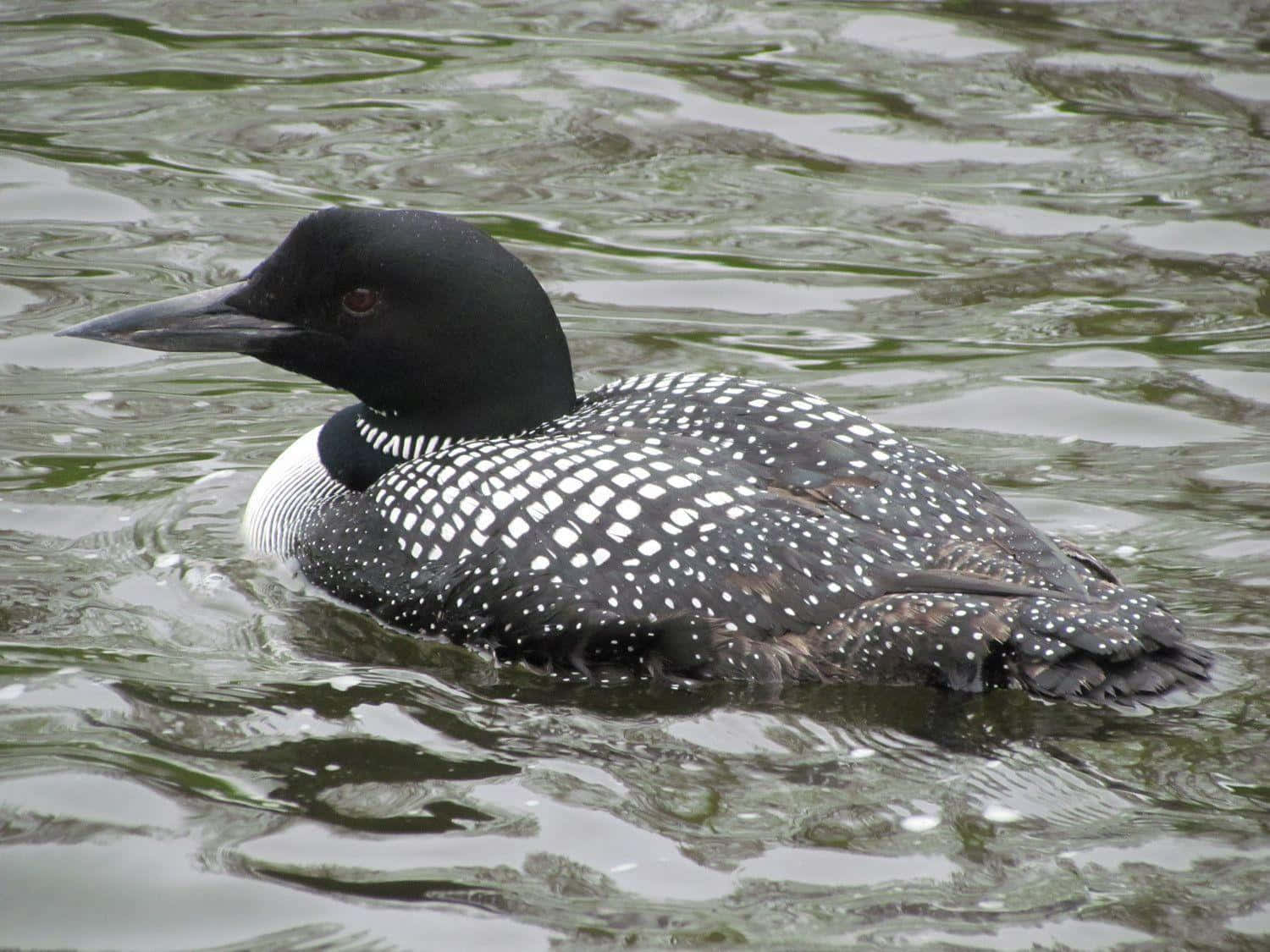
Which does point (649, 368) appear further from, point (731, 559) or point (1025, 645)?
point (1025, 645)

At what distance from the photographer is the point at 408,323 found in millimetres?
4148

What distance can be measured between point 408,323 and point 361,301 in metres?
0.13

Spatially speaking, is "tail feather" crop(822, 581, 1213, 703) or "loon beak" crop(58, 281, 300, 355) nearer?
"tail feather" crop(822, 581, 1213, 703)

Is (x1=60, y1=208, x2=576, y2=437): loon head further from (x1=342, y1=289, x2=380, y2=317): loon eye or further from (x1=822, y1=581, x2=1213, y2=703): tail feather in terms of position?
(x1=822, y1=581, x2=1213, y2=703): tail feather

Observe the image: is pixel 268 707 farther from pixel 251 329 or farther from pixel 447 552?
pixel 251 329

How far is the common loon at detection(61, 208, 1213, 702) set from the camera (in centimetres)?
364

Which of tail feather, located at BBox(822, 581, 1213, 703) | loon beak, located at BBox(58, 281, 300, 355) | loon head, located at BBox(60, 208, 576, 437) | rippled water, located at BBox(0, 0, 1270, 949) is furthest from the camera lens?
loon beak, located at BBox(58, 281, 300, 355)

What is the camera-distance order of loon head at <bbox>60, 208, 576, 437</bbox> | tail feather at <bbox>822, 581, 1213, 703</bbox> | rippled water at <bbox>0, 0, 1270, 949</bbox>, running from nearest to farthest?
rippled water at <bbox>0, 0, 1270, 949</bbox>, tail feather at <bbox>822, 581, 1213, 703</bbox>, loon head at <bbox>60, 208, 576, 437</bbox>

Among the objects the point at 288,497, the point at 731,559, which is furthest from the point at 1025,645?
the point at 288,497

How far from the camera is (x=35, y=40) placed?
816 cm

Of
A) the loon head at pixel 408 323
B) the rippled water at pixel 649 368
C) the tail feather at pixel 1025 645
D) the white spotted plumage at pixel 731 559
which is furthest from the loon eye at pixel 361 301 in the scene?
the tail feather at pixel 1025 645

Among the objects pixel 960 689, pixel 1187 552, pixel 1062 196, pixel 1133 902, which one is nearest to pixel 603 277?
pixel 1062 196

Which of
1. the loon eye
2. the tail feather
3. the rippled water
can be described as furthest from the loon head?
the tail feather

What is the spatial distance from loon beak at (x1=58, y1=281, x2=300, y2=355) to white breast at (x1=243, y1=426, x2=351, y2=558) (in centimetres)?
33
